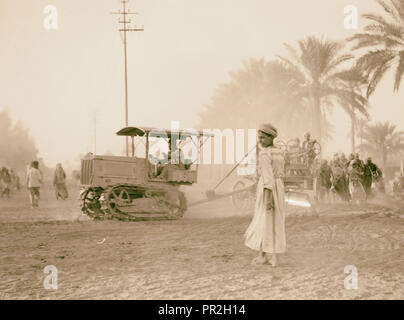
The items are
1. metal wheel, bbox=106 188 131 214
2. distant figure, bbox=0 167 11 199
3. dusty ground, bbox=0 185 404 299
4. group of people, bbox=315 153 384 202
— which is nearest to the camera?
dusty ground, bbox=0 185 404 299

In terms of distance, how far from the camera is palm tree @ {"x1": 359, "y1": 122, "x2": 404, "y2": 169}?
41062 millimetres

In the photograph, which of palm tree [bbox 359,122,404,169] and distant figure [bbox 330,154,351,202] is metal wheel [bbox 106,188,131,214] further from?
palm tree [bbox 359,122,404,169]

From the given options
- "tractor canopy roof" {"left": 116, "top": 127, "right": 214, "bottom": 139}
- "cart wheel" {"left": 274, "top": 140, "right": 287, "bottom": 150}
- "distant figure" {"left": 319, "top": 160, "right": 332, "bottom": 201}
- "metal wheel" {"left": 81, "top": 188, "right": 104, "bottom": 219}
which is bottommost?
"metal wheel" {"left": 81, "top": 188, "right": 104, "bottom": 219}

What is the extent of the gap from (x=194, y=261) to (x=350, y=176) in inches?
453

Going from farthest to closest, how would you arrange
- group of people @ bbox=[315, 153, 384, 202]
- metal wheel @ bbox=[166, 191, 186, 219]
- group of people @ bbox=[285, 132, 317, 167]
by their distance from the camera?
group of people @ bbox=[315, 153, 384, 202]
group of people @ bbox=[285, 132, 317, 167]
metal wheel @ bbox=[166, 191, 186, 219]

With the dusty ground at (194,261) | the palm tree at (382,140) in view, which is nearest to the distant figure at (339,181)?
the dusty ground at (194,261)

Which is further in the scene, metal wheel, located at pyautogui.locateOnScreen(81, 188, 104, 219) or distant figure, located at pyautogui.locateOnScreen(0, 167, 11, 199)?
distant figure, located at pyautogui.locateOnScreen(0, 167, 11, 199)

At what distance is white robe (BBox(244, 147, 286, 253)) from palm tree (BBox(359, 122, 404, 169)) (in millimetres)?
35632

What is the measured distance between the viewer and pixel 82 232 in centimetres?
1005

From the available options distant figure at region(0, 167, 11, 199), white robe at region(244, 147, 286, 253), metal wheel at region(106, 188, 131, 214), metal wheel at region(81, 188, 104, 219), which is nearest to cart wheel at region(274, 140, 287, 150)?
metal wheel at region(106, 188, 131, 214)

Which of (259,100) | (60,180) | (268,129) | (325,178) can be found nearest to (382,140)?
(259,100)

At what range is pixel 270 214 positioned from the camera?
598 centimetres

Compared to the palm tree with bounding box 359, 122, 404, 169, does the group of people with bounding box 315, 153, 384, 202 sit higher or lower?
lower
